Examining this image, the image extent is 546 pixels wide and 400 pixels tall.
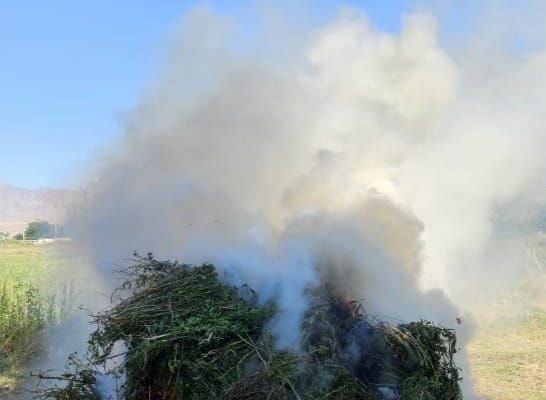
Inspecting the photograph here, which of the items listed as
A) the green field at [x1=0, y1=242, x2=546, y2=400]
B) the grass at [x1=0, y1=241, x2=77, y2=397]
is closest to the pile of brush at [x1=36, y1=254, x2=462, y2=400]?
the green field at [x1=0, y1=242, x2=546, y2=400]

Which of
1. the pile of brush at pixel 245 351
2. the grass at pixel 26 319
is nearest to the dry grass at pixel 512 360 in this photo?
the pile of brush at pixel 245 351

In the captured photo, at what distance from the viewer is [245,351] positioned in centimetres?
475

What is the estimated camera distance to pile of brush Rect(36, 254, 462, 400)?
4582mm

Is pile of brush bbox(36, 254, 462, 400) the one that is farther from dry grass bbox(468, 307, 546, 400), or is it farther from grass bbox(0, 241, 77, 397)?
grass bbox(0, 241, 77, 397)

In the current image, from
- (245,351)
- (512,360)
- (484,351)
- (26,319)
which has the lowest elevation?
(245,351)

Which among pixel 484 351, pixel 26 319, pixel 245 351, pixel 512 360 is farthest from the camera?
pixel 484 351

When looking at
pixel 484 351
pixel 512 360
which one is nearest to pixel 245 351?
pixel 512 360

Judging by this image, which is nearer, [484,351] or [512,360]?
[512,360]

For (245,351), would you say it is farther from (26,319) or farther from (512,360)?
(512,360)

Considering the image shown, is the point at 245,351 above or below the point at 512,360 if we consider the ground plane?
below

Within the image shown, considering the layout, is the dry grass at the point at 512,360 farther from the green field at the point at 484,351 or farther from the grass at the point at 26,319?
the grass at the point at 26,319

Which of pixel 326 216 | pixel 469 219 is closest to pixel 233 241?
pixel 326 216

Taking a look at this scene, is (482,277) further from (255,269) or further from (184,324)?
(184,324)

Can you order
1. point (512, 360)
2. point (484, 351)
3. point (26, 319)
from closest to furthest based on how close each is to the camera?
point (26, 319), point (512, 360), point (484, 351)
